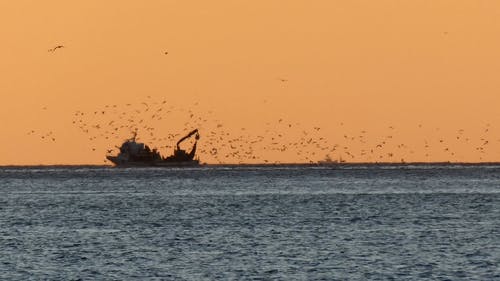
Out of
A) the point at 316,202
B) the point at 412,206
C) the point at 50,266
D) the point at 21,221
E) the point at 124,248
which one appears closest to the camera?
the point at 50,266

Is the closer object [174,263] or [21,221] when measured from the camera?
[174,263]

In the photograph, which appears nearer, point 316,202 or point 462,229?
point 462,229

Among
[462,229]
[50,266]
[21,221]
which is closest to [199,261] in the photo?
[50,266]

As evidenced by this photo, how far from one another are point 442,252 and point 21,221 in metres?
48.7

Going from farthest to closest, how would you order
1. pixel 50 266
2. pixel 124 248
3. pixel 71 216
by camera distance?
pixel 71 216 → pixel 124 248 → pixel 50 266

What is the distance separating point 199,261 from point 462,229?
3042 cm

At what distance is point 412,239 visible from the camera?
94.5 meters

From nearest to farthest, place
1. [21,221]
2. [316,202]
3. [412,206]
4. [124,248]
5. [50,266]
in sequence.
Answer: [50,266] → [124,248] → [21,221] → [412,206] → [316,202]

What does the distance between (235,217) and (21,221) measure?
18.5m

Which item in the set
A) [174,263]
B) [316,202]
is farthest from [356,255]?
[316,202]

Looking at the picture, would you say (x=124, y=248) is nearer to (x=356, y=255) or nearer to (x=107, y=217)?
(x=356, y=255)

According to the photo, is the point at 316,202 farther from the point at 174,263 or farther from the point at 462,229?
the point at 174,263

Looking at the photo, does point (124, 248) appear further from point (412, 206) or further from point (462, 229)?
point (412, 206)

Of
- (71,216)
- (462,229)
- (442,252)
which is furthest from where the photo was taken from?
(71,216)
